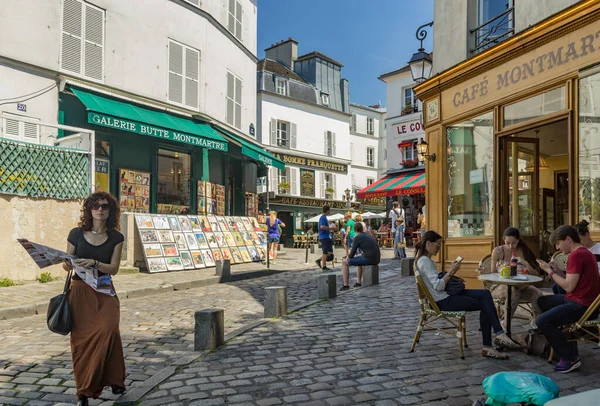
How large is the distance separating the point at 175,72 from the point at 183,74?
13.2 inches

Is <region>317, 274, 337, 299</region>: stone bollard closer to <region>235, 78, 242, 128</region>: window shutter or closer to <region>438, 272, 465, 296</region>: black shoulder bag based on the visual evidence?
<region>438, 272, 465, 296</region>: black shoulder bag

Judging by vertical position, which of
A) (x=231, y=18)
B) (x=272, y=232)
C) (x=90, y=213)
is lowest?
(x=272, y=232)

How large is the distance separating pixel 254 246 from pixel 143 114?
5.24 metres

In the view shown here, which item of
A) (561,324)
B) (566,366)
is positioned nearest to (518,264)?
(561,324)

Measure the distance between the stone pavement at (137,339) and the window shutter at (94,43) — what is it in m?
6.79

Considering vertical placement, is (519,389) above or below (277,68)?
below

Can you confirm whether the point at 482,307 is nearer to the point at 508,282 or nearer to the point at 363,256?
the point at 508,282

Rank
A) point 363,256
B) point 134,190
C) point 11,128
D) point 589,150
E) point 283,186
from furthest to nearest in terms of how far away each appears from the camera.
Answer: point 283,186, point 134,190, point 11,128, point 363,256, point 589,150

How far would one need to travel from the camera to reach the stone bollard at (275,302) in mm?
6988

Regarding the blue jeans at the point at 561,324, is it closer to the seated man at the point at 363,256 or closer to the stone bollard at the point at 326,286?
the stone bollard at the point at 326,286

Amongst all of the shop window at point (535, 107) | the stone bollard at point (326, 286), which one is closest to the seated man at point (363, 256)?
the stone bollard at point (326, 286)

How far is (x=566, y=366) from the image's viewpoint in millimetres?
4441

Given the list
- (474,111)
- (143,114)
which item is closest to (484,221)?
(474,111)

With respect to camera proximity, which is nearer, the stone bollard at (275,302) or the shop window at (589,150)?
the shop window at (589,150)
